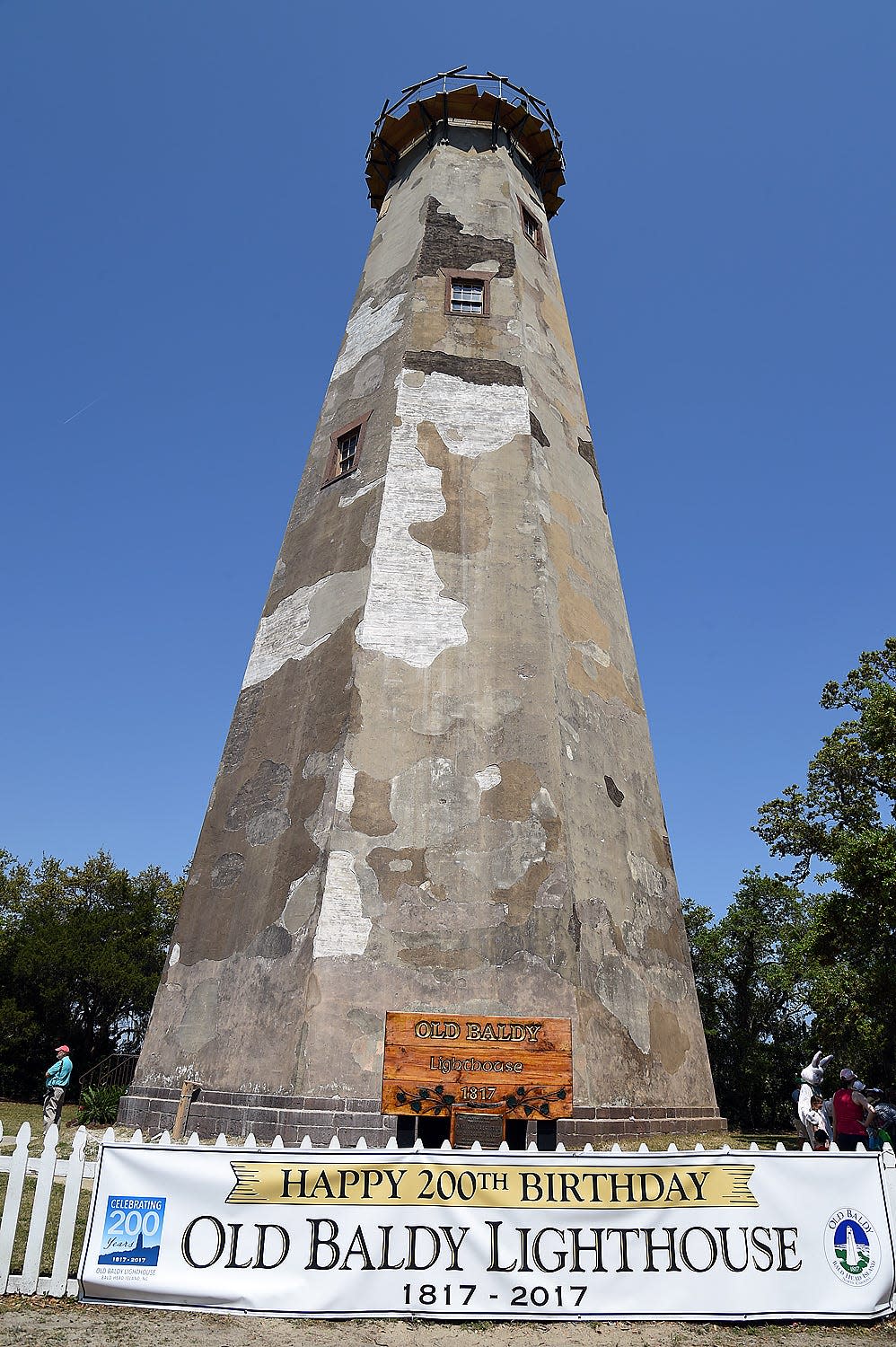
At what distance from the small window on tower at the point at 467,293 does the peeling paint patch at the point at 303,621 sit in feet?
22.2

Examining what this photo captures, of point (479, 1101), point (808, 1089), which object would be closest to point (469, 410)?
point (479, 1101)

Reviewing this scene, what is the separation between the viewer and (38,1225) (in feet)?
20.7

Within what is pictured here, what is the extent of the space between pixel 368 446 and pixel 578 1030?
35.8 ft

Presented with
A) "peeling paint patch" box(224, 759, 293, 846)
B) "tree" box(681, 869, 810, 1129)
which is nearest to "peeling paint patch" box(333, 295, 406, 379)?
"peeling paint patch" box(224, 759, 293, 846)

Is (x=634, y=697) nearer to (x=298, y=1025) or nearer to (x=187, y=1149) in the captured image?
(x=298, y=1025)

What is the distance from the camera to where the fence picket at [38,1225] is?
629 centimetres

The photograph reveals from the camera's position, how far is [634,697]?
17.7 meters

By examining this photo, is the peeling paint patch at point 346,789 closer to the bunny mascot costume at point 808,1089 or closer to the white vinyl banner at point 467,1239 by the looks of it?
the white vinyl banner at point 467,1239

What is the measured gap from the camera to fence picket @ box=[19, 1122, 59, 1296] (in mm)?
6285

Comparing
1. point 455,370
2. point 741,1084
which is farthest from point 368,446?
point 741,1084

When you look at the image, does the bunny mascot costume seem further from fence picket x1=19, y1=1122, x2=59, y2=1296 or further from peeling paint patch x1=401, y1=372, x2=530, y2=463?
peeling paint patch x1=401, y1=372, x2=530, y2=463

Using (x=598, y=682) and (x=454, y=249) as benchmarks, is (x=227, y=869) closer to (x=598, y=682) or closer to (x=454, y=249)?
(x=598, y=682)

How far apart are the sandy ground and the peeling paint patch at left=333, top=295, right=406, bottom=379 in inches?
673

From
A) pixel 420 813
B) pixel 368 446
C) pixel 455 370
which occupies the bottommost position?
pixel 420 813
